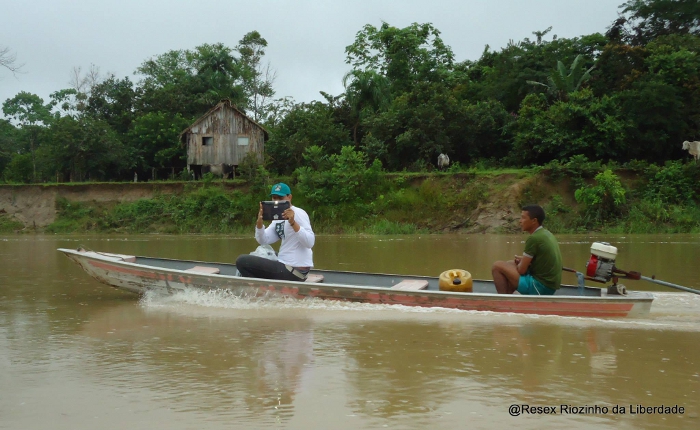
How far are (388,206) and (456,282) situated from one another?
20.0 m

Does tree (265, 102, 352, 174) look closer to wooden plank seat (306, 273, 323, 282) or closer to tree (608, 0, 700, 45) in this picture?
tree (608, 0, 700, 45)

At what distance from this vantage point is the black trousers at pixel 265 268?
28.1 feet

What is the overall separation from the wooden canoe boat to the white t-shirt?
13.3 inches

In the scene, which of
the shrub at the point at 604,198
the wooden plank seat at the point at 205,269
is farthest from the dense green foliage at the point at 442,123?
the wooden plank seat at the point at 205,269

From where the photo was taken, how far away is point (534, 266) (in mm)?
7891

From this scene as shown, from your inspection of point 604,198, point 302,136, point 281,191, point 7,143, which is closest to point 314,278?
point 281,191

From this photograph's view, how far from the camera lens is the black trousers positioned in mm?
8570

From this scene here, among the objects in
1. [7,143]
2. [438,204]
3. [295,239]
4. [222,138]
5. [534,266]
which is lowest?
[534,266]

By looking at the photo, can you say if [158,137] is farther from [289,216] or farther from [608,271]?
[608,271]

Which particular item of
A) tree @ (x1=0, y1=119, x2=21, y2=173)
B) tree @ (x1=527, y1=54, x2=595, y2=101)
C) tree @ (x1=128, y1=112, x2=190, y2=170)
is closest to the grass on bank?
tree @ (x1=527, y1=54, x2=595, y2=101)

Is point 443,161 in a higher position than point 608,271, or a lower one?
higher

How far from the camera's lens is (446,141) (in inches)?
1187

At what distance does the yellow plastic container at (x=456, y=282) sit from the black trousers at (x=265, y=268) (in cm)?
179

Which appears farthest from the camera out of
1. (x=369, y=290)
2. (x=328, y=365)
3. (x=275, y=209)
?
(x=369, y=290)
